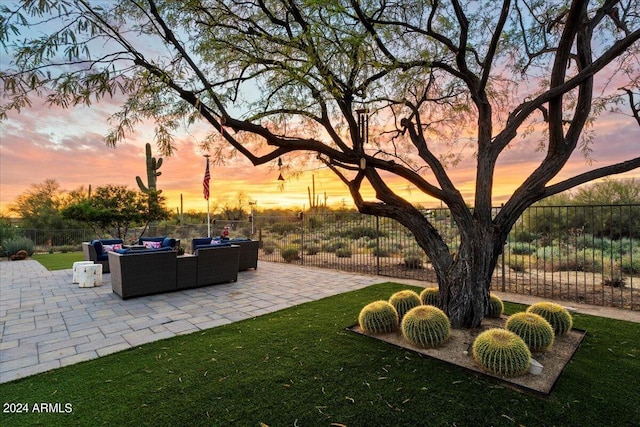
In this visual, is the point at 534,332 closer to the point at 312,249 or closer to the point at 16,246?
the point at 312,249

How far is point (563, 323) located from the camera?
351cm

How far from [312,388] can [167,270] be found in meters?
A: 4.40

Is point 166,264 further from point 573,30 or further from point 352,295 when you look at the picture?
point 573,30

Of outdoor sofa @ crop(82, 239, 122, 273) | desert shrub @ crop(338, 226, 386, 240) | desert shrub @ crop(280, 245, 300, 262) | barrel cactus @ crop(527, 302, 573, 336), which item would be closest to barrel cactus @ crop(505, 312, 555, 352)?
barrel cactus @ crop(527, 302, 573, 336)

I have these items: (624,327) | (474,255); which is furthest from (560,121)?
(624,327)

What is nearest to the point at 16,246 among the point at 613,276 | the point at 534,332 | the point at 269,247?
the point at 269,247

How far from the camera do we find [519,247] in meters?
9.04

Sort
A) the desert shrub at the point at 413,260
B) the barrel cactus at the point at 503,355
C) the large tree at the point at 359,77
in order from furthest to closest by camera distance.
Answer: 1. the desert shrub at the point at 413,260
2. the large tree at the point at 359,77
3. the barrel cactus at the point at 503,355

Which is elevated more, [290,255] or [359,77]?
[359,77]

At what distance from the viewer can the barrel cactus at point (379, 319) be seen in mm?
3639

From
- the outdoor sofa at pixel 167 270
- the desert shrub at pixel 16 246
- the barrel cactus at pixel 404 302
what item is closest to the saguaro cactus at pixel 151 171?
the desert shrub at pixel 16 246

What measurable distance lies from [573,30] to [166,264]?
262 inches

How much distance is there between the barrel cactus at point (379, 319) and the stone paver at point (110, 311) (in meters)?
1.74

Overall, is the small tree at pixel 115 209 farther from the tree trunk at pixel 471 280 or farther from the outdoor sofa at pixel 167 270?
the tree trunk at pixel 471 280
